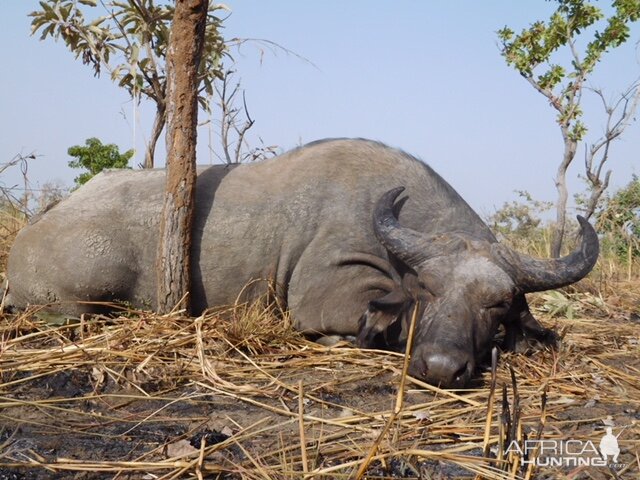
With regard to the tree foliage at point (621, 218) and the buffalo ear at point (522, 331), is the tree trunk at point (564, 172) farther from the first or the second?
the buffalo ear at point (522, 331)

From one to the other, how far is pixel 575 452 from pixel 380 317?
5.67 feet

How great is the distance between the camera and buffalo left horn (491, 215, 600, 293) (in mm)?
4238

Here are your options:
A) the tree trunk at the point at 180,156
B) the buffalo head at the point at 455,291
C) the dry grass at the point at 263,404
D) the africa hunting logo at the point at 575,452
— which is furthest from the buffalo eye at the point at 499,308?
the tree trunk at the point at 180,156

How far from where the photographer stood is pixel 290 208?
495cm

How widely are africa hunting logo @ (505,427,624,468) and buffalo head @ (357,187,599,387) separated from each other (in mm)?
787

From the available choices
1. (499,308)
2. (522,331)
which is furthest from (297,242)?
(522,331)

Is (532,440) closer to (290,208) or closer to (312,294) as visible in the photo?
(312,294)

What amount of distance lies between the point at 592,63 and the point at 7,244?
6484mm

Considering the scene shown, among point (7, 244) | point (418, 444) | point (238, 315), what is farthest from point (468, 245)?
point (7, 244)

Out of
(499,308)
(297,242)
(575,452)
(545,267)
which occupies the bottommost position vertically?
(575,452)

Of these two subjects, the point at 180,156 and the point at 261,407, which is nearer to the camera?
the point at 261,407

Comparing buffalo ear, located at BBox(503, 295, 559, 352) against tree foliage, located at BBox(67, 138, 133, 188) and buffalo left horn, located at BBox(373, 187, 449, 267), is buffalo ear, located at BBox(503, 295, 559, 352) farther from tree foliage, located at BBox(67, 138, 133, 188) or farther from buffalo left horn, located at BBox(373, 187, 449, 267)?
tree foliage, located at BBox(67, 138, 133, 188)

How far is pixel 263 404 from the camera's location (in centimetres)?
333

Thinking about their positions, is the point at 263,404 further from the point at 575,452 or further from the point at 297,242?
the point at 297,242
